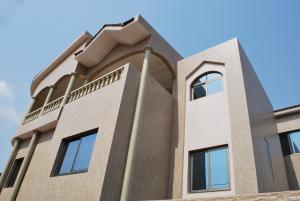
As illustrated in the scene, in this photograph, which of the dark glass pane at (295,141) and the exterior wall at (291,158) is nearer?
the exterior wall at (291,158)

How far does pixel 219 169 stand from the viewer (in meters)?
7.85

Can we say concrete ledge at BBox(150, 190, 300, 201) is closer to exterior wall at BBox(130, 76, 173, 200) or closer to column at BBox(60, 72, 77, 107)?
exterior wall at BBox(130, 76, 173, 200)

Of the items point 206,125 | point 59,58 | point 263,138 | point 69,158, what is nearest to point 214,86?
point 206,125

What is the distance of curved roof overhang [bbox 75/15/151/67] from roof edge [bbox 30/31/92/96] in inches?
77.0

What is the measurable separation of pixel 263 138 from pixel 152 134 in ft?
15.0

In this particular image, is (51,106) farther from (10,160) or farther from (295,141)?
(295,141)

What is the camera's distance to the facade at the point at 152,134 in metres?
7.25

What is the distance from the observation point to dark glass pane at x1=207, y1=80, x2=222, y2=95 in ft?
32.3

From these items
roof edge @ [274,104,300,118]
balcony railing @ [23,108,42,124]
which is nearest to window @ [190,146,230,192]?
roof edge @ [274,104,300,118]

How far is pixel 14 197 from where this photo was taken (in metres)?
A: 9.72

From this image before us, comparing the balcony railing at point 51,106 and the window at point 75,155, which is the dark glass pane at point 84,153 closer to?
the window at point 75,155

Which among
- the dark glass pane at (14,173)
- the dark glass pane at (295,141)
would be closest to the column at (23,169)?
the dark glass pane at (14,173)

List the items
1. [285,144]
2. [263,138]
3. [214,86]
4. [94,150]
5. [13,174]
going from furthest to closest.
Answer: [285,144], [13,174], [214,86], [263,138], [94,150]

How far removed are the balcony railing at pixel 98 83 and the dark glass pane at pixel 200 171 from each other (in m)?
4.18
